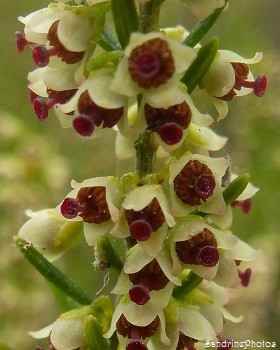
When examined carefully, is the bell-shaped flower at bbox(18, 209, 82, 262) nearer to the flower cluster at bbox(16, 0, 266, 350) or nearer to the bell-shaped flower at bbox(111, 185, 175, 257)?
the flower cluster at bbox(16, 0, 266, 350)

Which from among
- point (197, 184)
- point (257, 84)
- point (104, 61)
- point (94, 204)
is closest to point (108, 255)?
point (94, 204)

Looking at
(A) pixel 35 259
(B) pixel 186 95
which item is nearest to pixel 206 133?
(B) pixel 186 95

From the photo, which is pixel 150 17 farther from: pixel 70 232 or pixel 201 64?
pixel 70 232

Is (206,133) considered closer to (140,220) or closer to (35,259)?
(140,220)

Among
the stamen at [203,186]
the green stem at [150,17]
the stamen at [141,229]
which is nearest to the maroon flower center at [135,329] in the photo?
the stamen at [141,229]

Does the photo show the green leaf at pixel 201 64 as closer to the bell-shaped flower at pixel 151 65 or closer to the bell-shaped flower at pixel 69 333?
the bell-shaped flower at pixel 151 65

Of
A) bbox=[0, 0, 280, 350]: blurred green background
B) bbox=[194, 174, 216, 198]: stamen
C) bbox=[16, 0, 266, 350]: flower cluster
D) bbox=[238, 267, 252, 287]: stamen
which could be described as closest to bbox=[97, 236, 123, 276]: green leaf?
bbox=[16, 0, 266, 350]: flower cluster
